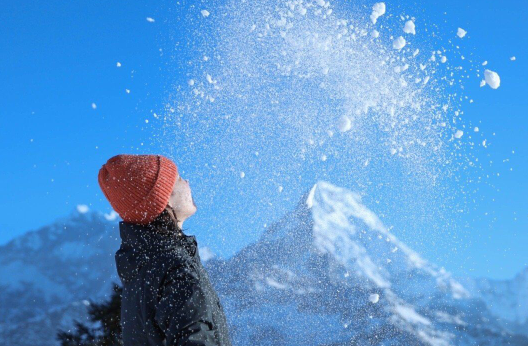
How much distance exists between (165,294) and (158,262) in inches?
6.1

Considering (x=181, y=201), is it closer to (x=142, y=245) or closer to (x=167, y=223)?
(x=167, y=223)

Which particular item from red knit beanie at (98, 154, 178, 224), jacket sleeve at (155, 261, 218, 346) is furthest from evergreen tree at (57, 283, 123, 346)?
jacket sleeve at (155, 261, 218, 346)

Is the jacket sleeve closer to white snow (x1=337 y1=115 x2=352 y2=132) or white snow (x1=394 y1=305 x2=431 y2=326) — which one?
white snow (x1=337 y1=115 x2=352 y2=132)

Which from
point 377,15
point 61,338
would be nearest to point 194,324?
point 377,15

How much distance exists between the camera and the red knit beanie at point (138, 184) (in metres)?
2.82

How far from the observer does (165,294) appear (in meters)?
2.38

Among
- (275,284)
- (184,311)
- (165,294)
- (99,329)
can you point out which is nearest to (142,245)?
(165,294)

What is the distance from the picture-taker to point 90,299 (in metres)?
18.1

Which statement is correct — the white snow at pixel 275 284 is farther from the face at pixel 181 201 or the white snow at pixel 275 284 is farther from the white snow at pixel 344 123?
the face at pixel 181 201

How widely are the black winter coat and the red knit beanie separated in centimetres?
10

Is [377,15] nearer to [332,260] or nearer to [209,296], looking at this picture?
[209,296]

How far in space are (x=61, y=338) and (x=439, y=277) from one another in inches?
3716

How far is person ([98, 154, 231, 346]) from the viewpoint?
7.65 feet

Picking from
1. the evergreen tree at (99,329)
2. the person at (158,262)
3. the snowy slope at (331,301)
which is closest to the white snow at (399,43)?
the person at (158,262)
